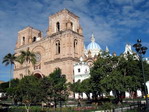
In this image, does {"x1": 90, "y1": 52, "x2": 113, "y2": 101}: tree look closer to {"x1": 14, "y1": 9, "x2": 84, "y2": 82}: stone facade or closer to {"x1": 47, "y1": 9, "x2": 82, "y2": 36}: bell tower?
{"x1": 14, "y1": 9, "x2": 84, "y2": 82}: stone facade

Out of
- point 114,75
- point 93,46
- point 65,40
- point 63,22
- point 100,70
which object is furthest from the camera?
point 93,46

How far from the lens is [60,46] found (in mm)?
50250

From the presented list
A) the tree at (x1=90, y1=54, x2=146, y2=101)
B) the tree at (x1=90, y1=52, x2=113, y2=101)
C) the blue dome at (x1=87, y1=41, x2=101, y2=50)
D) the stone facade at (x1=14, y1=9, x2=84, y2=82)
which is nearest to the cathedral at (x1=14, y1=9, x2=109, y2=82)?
the stone facade at (x1=14, y1=9, x2=84, y2=82)

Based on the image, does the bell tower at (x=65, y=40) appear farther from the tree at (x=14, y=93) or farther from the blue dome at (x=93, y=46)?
the blue dome at (x=93, y=46)

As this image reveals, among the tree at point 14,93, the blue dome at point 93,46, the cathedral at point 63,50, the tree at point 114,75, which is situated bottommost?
the tree at point 14,93

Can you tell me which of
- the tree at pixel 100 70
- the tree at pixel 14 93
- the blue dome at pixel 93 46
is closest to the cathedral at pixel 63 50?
the tree at pixel 14 93

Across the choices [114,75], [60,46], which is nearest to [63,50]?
[60,46]

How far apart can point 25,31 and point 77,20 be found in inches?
773

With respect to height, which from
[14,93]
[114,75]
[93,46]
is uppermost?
[93,46]

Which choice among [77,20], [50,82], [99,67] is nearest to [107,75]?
[99,67]

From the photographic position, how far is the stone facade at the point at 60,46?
159ft

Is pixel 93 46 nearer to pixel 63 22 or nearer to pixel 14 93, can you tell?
pixel 63 22

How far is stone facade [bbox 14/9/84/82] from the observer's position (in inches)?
1902

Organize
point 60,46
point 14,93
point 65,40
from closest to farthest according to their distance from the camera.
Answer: point 14,93
point 65,40
point 60,46
